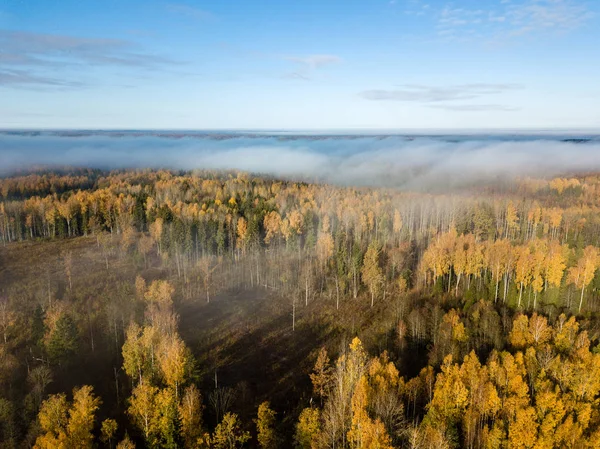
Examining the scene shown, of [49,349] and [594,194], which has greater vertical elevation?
[594,194]

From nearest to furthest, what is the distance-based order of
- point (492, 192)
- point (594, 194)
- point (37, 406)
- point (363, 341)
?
point (37, 406) → point (363, 341) → point (594, 194) → point (492, 192)

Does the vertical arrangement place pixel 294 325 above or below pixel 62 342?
below

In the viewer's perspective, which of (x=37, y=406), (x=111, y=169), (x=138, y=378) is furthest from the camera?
(x=111, y=169)

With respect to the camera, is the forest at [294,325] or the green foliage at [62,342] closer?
the forest at [294,325]

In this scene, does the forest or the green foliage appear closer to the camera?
the forest

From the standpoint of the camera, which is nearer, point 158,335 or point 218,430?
point 218,430

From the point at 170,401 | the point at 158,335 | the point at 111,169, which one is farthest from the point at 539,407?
the point at 111,169

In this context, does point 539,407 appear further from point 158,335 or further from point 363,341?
point 158,335

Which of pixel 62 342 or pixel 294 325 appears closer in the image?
pixel 62 342
